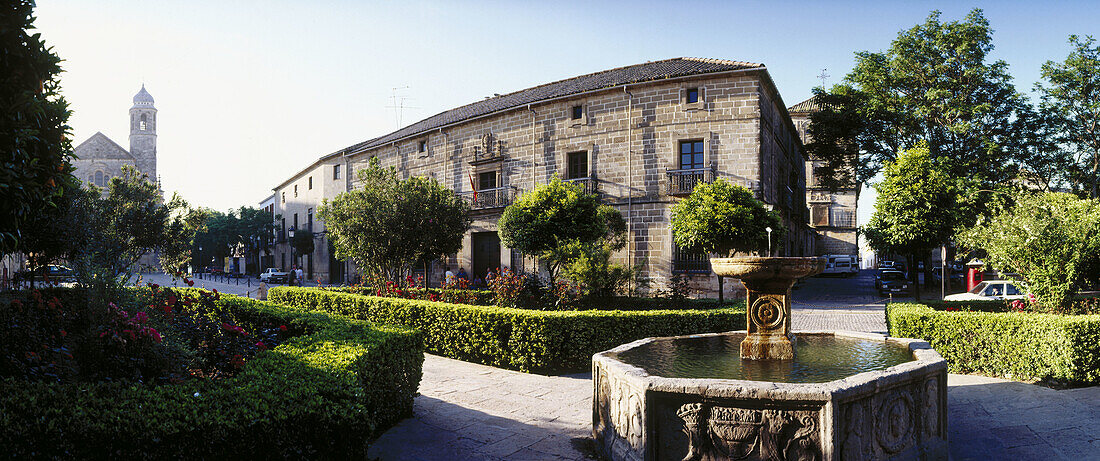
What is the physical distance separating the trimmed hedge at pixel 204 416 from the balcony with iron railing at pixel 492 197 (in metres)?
21.5

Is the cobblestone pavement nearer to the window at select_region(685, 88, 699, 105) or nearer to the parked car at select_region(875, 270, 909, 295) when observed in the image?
the window at select_region(685, 88, 699, 105)

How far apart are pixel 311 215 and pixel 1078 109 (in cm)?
4420

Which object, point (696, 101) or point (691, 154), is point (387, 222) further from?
point (696, 101)

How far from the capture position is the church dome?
232 feet

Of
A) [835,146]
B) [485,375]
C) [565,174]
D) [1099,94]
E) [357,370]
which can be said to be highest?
[1099,94]

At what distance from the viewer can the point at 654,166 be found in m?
22.3

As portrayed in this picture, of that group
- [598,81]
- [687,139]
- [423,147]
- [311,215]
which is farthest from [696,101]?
[311,215]

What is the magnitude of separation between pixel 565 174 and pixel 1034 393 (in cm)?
1883

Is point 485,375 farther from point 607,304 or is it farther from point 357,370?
point 607,304

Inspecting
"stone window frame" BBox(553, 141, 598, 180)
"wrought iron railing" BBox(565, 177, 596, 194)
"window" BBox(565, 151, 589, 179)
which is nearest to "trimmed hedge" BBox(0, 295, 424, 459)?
"wrought iron railing" BBox(565, 177, 596, 194)

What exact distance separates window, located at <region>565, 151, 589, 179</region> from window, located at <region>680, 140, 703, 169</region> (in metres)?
4.17

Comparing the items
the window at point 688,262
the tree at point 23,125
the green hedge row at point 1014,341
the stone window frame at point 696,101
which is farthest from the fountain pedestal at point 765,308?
the stone window frame at point 696,101

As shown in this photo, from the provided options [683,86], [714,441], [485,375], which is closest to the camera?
[714,441]

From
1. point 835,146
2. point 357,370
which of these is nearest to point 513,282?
point 357,370
